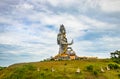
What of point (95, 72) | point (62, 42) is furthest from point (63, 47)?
point (95, 72)

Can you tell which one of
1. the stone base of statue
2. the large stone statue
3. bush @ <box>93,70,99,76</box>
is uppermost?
the large stone statue

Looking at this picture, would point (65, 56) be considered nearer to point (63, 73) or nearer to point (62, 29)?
point (62, 29)

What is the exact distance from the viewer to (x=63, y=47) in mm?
92000

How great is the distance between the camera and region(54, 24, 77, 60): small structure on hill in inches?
3452

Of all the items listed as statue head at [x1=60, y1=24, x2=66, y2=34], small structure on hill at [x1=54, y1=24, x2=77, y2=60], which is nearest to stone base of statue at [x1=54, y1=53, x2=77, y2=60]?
small structure on hill at [x1=54, y1=24, x2=77, y2=60]

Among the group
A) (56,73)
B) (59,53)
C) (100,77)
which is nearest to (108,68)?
(100,77)

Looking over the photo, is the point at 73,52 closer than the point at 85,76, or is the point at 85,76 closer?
the point at 85,76

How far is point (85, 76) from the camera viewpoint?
6106 centimetres

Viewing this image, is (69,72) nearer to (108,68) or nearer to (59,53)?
(108,68)

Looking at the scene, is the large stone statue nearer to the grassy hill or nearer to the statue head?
the statue head

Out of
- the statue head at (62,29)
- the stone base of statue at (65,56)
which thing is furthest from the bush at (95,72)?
the statue head at (62,29)

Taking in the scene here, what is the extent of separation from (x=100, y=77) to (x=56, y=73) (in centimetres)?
928

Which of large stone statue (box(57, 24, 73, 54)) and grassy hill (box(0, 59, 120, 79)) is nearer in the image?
grassy hill (box(0, 59, 120, 79))

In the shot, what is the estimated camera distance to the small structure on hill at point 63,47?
288ft
